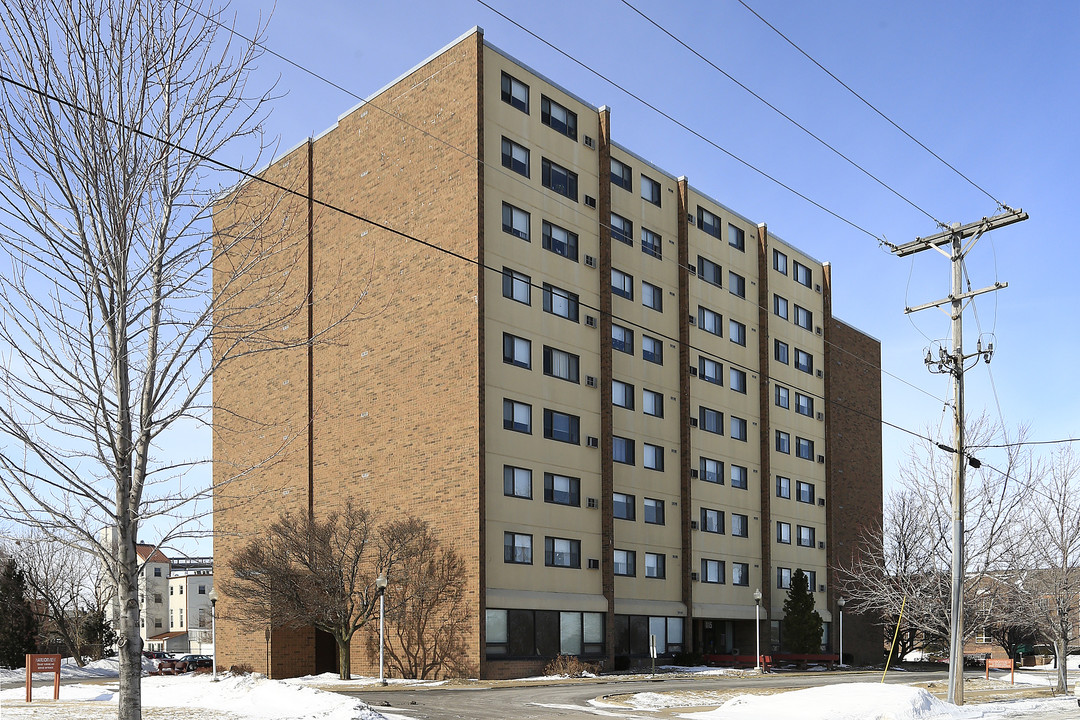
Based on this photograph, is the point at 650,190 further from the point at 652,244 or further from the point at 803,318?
the point at 803,318

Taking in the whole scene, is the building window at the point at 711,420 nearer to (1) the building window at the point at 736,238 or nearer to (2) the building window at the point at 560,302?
(1) the building window at the point at 736,238

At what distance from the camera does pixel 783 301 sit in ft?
196

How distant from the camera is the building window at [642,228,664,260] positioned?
162 feet

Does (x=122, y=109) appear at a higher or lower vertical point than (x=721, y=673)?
higher

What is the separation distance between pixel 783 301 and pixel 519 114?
23.1m

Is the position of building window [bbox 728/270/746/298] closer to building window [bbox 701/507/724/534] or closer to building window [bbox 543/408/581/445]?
building window [bbox 701/507/724/534]

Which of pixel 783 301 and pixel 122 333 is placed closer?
pixel 122 333

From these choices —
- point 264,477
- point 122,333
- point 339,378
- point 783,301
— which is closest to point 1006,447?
point 783,301

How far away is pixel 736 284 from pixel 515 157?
18.1 m

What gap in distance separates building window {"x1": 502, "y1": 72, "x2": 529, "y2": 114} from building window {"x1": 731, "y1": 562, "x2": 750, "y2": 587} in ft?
80.6

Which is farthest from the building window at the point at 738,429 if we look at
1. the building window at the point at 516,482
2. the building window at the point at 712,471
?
the building window at the point at 516,482

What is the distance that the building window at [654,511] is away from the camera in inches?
1858

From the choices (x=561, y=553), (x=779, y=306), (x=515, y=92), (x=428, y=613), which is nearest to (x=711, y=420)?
(x=779, y=306)

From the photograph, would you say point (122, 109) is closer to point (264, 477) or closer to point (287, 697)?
point (287, 697)
